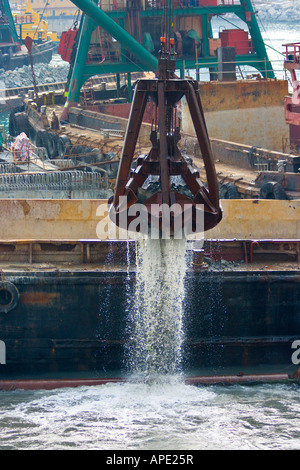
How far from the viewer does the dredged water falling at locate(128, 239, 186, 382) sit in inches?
666

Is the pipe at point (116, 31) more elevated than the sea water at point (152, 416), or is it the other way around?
the pipe at point (116, 31)

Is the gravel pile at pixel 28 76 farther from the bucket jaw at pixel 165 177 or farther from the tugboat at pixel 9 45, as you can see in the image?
the bucket jaw at pixel 165 177

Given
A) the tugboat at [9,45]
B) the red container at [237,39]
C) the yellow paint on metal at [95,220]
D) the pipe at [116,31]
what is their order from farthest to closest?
the tugboat at [9,45] → the red container at [237,39] → the pipe at [116,31] → the yellow paint on metal at [95,220]

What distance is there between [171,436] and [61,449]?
197cm

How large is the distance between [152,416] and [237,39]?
30058mm

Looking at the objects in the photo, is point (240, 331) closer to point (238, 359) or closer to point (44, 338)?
point (238, 359)

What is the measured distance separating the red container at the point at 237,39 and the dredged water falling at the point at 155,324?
86.3 ft

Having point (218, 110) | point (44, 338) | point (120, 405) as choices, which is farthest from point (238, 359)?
point (218, 110)

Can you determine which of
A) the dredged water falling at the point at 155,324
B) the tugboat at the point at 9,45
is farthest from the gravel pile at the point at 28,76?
the dredged water falling at the point at 155,324

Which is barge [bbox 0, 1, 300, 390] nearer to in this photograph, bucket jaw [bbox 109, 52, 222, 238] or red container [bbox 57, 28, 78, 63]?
bucket jaw [bbox 109, 52, 222, 238]

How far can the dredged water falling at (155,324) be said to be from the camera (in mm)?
16906

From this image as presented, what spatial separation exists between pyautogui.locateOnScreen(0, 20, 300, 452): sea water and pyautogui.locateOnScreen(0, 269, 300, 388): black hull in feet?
1.28

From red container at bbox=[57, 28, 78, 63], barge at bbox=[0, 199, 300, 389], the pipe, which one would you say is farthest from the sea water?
red container at bbox=[57, 28, 78, 63]

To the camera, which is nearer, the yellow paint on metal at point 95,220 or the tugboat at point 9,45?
the yellow paint on metal at point 95,220
